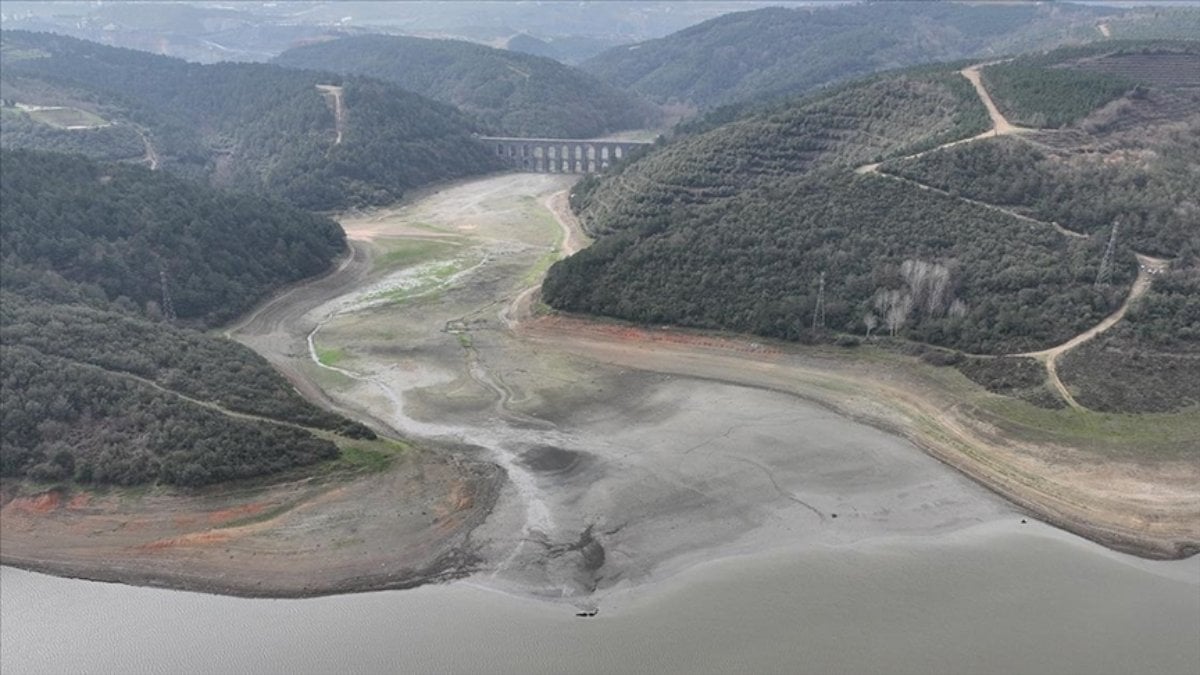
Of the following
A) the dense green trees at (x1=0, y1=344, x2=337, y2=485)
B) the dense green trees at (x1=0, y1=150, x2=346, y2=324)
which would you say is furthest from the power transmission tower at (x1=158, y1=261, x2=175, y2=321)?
the dense green trees at (x1=0, y1=344, x2=337, y2=485)

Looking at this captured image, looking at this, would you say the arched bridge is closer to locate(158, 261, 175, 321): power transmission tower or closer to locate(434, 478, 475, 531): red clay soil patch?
locate(158, 261, 175, 321): power transmission tower

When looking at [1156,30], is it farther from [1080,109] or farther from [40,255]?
[40,255]

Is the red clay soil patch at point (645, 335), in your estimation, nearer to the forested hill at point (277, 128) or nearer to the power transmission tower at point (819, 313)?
the power transmission tower at point (819, 313)

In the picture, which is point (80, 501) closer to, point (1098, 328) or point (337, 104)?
point (1098, 328)

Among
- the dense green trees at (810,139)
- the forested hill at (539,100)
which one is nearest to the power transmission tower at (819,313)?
the dense green trees at (810,139)

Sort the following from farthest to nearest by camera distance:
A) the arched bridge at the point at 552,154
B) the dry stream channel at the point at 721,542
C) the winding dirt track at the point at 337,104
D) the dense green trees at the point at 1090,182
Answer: the arched bridge at the point at 552,154, the winding dirt track at the point at 337,104, the dense green trees at the point at 1090,182, the dry stream channel at the point at 721,542

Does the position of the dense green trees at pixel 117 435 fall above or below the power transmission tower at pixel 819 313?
below

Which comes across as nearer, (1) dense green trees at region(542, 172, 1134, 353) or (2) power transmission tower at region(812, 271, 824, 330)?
(1) dense green trees at region(542, 172, 1134, 353)
